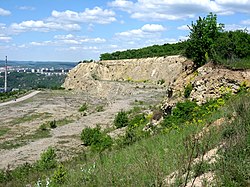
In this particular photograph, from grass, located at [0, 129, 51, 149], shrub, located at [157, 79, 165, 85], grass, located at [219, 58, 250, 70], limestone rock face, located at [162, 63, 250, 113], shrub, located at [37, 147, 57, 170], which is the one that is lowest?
grass, located at [0, 129, 51, 149]

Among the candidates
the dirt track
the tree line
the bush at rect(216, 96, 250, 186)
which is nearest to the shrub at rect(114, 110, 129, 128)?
the dirt track

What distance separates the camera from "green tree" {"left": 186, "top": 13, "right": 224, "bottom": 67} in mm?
17508

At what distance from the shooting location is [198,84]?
15734 millimetres

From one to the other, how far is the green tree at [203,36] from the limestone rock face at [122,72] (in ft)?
143

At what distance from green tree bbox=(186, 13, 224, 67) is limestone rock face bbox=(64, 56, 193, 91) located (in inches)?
1711

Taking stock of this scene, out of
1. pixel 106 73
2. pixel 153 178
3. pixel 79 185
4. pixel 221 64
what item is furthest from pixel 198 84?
pixel 106 73

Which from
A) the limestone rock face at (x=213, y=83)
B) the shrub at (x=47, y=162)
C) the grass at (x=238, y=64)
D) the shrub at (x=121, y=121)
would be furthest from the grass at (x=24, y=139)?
the grass at (x=238, y=64)

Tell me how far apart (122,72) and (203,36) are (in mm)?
59764

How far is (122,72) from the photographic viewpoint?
253ft

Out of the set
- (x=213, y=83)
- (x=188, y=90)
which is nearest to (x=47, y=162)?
(x=188, y=90)

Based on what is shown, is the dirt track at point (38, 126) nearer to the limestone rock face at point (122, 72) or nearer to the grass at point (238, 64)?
the grass at point (238, 64)

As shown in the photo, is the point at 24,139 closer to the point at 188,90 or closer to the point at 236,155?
the point at 188,90

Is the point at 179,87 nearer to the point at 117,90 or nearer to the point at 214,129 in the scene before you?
the point at 214,129

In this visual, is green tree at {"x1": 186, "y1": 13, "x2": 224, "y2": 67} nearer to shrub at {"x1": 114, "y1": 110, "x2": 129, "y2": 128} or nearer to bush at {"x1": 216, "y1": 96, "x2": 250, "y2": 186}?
shrub at {"x1": 114, "y1": 110, "x2": 129, "y2": 128}
